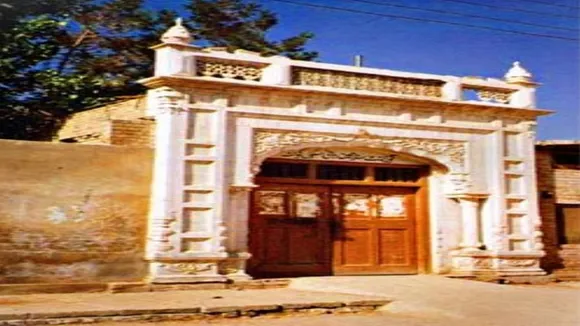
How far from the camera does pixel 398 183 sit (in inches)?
435

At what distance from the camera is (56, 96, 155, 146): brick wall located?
9.39m

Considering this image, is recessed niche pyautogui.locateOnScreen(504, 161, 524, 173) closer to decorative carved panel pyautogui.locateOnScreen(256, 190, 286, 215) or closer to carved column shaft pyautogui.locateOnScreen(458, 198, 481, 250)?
carved column shaft pyautogui.locateOnScreen(458, 198, 481, 250)

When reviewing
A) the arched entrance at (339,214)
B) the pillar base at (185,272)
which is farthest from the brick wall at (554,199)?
the pillar base at (185,272)

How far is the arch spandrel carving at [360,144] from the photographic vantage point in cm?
966

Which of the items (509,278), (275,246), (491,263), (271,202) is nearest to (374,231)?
(275,246)

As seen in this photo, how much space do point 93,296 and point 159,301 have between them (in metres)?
1.14

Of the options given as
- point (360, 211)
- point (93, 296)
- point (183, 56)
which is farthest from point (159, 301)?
point (360, 211)

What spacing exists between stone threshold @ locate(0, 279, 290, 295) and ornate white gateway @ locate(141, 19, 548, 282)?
15 centimetres

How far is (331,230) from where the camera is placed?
10578 mm

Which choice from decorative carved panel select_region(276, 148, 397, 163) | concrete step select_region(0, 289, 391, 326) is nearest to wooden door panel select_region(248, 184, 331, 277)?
decorative carved panel select_region(276, 148, 397, 163)

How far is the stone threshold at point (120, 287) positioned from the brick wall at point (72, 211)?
0.54 ft

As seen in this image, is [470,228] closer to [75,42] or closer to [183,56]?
[183,56]

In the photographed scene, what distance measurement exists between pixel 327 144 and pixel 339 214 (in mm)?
1302

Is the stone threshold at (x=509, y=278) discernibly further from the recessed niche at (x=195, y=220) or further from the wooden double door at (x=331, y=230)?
the recessed niche at (x=195, y=220)
